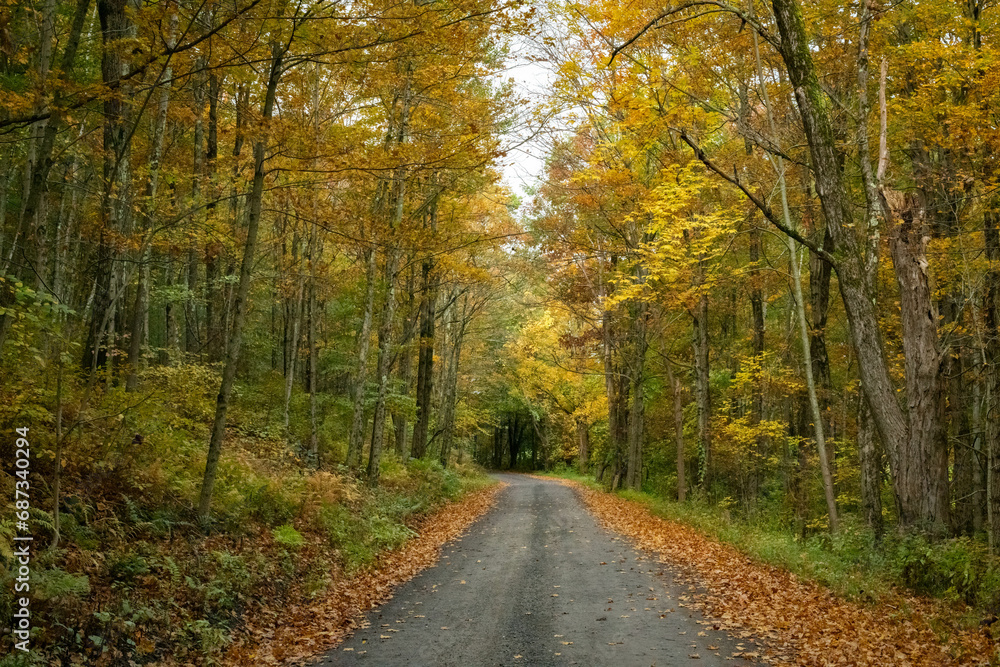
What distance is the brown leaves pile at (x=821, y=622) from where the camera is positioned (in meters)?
5.72

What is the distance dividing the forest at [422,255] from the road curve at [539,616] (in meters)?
1.37

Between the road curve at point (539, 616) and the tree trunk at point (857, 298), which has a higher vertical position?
the tree trunk at point (857, 298)

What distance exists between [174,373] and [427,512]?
6.99 meters

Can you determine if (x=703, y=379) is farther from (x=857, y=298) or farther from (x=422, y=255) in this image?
(x=857, y=298)

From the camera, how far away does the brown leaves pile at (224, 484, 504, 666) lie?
19.7 feet

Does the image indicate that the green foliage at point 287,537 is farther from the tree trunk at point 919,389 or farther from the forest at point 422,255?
the tree trunk at point 919,389

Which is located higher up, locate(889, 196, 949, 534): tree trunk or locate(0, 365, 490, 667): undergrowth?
locate(889, 196, 949, 534): tree trunk

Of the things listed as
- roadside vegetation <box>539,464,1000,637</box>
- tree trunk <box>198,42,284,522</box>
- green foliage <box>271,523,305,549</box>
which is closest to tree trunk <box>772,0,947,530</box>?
roadside vegetation <box>539,464,1000,637</box>

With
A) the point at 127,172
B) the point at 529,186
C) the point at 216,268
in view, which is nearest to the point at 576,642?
the point at 127,172

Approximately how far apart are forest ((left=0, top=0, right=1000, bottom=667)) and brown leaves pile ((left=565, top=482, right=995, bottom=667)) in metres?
0.59

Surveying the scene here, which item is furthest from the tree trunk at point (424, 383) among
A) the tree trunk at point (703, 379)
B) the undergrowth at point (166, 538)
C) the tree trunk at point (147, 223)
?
the tree trunk at point (147, 223)

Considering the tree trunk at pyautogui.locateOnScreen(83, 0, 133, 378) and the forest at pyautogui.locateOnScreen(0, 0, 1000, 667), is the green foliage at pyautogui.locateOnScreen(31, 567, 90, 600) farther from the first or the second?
the tree trunk at pyautogui.locateOnScreen(83, 0, 133, 378)

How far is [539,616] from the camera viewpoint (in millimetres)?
7281

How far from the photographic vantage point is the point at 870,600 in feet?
24.1
